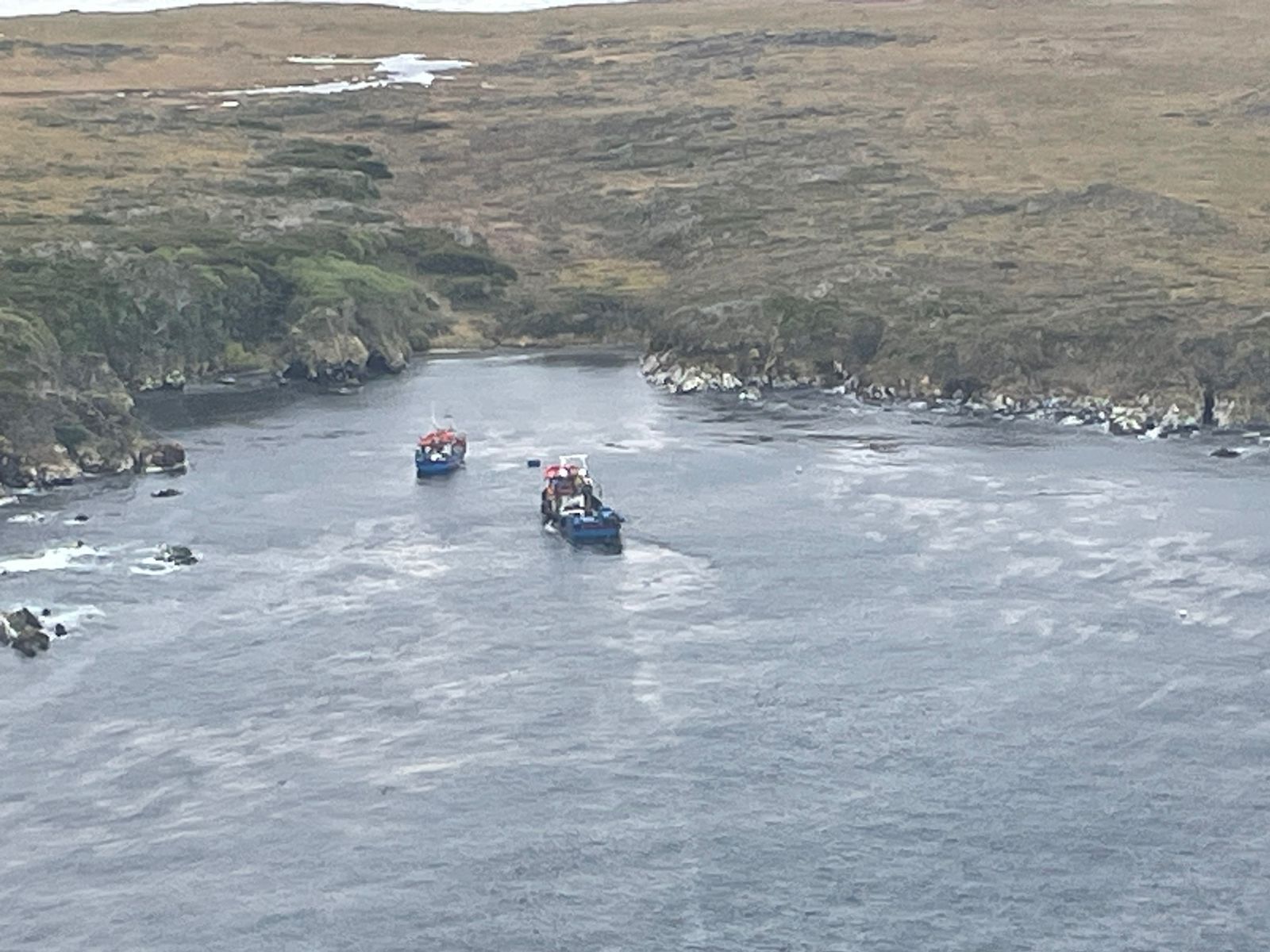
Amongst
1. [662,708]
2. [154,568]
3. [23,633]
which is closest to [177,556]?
[154,568]

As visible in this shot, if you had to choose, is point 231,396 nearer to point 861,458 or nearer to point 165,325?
point 165,325

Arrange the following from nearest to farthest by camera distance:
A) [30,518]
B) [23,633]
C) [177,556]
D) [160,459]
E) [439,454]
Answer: [23,633], [177,556], [30,518], [439,454], [160,459]

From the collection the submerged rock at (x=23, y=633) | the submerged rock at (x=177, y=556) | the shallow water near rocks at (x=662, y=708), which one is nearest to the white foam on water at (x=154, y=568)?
the submerged rock at (x=177, y=556)

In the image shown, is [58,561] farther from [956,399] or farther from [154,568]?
[956,399]

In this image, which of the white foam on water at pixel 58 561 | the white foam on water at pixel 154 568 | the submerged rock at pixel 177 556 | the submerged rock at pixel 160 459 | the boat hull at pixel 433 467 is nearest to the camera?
the white foam on water at pixel 58 561

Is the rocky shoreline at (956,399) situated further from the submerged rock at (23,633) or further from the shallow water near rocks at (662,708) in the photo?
the submerged rock at (23,633)
